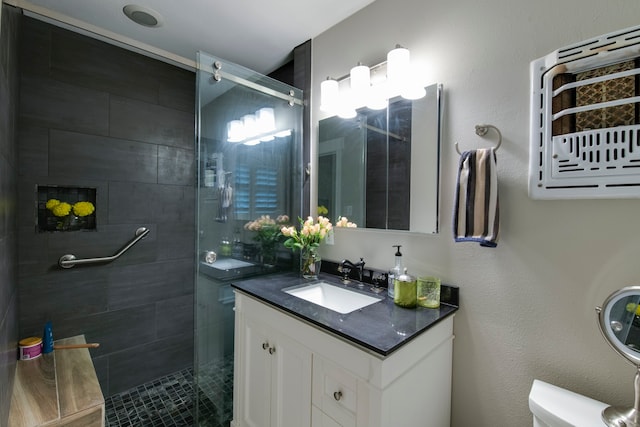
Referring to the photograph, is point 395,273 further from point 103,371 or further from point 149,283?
point 103,371

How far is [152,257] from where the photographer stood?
6.98 feet

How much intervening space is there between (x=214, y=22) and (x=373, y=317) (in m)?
1.93

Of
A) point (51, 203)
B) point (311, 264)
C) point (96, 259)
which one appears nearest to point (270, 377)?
point (311, 264)

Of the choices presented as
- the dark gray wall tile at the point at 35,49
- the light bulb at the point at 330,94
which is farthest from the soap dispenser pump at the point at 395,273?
the dark gray wall tile at the point at 35,49

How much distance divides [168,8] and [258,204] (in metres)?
1.24

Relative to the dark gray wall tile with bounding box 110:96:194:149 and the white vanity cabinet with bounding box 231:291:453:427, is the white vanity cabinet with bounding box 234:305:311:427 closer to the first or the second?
the white vanity cabinet with bounding box 231:291:453:427

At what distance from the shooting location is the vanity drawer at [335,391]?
980mm

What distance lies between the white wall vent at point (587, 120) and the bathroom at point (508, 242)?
5 cm

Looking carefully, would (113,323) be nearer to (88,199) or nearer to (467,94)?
(88,199)

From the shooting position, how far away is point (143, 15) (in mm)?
1704

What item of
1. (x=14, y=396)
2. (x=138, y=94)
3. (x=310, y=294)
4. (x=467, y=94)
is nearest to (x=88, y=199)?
(x=138, y=94)

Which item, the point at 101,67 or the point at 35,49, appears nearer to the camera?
the point at 35,49

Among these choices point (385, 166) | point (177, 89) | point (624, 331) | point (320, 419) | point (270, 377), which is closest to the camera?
point (624, 331)

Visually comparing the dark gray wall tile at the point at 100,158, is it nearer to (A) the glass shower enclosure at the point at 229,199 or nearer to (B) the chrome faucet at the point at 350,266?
(A) the glass shower enclosure at the point at 229,199
